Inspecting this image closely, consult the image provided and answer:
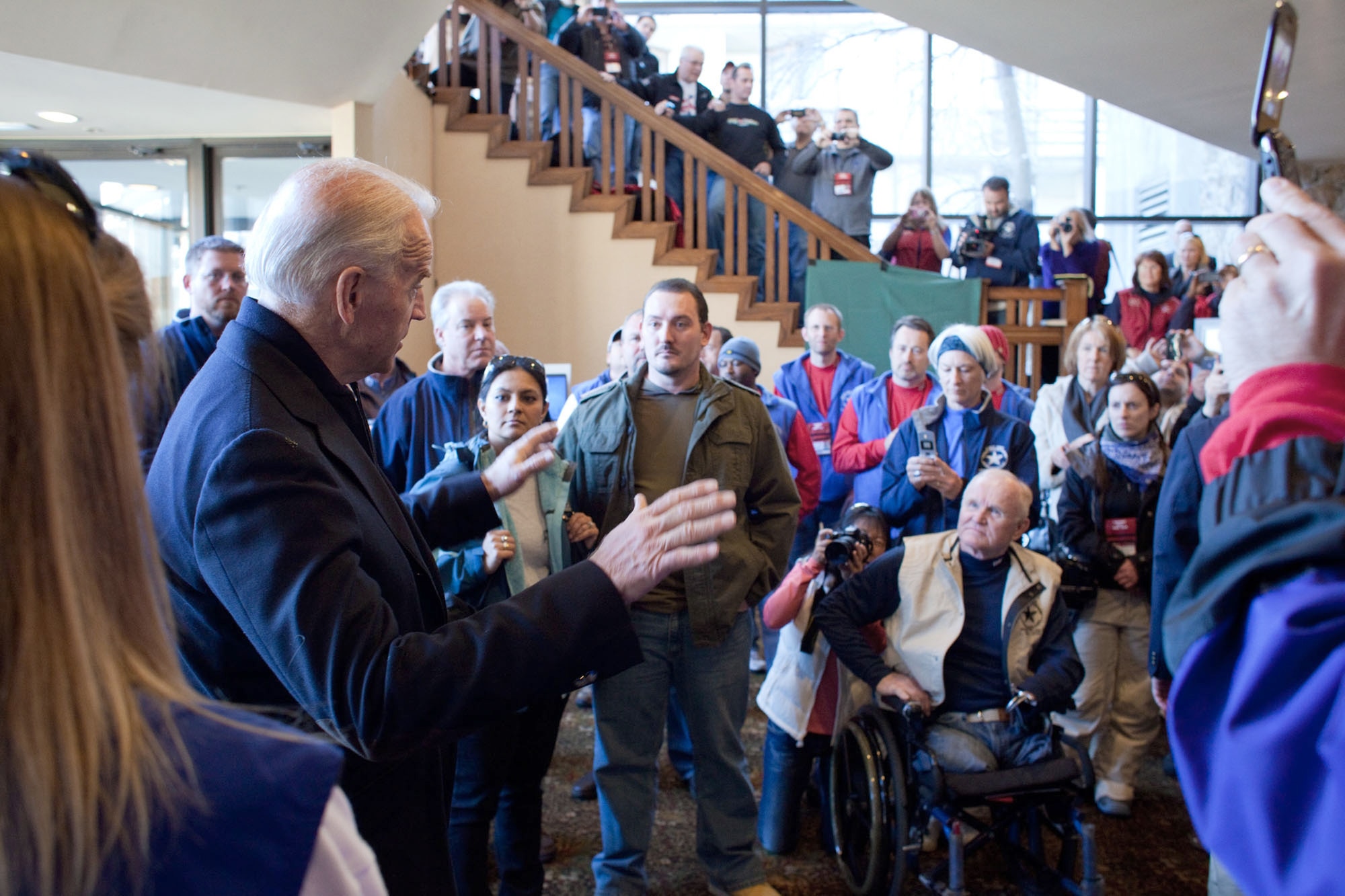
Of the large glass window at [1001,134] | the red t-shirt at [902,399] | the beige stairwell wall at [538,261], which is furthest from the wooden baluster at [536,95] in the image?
the large glass window at [1001,134]

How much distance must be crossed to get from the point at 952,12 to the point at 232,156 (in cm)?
472

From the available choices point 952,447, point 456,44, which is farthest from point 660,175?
point 952,447

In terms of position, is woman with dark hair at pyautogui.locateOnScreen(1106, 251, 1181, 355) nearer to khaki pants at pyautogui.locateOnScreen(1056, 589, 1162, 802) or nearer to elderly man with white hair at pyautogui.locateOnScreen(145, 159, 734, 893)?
khaki pants at pyautogui.locateOnScreen(1056, 589, 1162, 802)

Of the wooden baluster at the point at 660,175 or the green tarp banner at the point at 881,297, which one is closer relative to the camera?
the green tarp banner at the point at 881,297

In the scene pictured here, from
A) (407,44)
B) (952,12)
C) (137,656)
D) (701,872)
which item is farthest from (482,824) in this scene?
(952,12)

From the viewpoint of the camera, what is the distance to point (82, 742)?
1.77ft

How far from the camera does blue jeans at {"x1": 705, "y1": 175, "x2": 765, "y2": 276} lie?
291 inches

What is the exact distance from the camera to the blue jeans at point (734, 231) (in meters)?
7.38

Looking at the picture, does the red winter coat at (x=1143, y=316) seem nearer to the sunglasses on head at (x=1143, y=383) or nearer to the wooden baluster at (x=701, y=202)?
the wooden baluster at (x=701, y=202)

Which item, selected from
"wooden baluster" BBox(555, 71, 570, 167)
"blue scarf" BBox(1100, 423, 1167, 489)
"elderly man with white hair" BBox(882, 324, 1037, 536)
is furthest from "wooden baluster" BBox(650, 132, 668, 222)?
"blue scarf" BBox(1100, 423, 1167, 489)

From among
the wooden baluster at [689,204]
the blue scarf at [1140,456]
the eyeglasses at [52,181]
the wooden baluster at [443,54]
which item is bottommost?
the blue scarf at [1140,456]

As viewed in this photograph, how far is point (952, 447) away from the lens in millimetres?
3703

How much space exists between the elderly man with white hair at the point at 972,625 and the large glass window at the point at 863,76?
8.88 m

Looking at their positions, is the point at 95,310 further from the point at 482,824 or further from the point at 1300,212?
the point at 482,824
